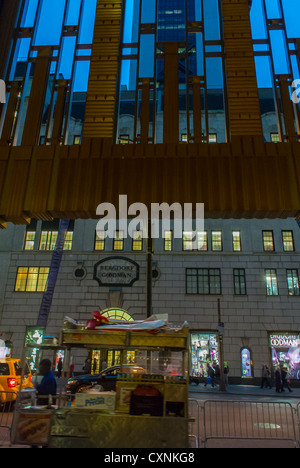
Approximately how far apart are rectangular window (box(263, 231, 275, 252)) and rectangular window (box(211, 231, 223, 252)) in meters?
3.54

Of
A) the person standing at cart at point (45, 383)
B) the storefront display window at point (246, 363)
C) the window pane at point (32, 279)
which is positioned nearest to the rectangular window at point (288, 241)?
the storefront display window at point (246, 363)

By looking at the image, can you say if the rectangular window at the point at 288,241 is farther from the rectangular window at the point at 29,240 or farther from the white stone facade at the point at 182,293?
the rectangular window at the point at 29,240

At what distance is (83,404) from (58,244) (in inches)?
585

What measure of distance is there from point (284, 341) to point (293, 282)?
14.8 feet

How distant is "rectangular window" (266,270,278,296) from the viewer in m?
25.8

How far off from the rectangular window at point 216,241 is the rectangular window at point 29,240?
1495 centimetres

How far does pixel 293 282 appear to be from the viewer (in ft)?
84.7

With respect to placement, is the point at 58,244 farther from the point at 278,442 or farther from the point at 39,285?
the point at 278,442

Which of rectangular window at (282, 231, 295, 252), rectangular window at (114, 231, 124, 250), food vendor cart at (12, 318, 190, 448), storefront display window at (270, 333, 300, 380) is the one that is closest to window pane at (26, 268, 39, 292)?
rectangular window at (114, 231, 124, 250)

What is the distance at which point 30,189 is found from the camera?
9.81 metres

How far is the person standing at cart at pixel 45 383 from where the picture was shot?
7.96 metres

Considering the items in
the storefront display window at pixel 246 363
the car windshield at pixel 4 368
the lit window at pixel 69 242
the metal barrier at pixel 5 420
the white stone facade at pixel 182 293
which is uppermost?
the lit window at pixel 69 242
